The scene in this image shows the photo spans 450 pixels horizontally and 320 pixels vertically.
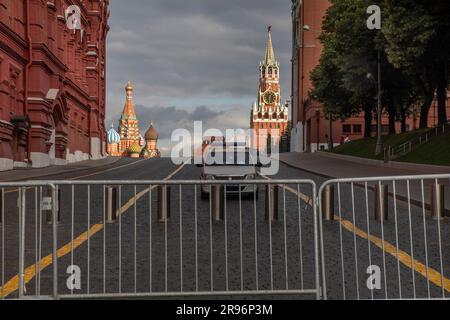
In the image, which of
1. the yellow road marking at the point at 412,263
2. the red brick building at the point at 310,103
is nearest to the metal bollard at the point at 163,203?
the yellow road marking at the point at 412,263

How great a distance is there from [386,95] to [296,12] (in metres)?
54.9

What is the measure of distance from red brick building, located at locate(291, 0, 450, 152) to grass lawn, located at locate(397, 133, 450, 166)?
37.0 metres

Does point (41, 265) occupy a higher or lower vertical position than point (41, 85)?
lower

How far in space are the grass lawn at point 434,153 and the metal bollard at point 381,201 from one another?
809 inches

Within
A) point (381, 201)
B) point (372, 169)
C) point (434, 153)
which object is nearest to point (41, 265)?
point (381, 201)

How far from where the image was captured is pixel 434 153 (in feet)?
93.2

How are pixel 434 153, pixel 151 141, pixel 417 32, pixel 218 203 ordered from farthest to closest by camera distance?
pixel 151 141
pixel 434 153
pixel 417 32
pixel 218 203

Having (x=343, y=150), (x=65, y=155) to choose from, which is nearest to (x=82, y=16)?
(x=65, y=155)

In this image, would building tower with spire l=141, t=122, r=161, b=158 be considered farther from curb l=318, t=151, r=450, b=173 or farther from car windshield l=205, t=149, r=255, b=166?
car windshield l=205, t=149, r=255, b=166

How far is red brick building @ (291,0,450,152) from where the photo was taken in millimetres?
75188

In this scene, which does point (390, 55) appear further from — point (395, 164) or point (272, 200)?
point (272, 200)

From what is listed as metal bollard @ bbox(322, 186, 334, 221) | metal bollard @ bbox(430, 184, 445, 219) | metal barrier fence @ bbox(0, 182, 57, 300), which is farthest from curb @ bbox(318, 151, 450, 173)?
metal barrier fence @ bbox(0, 182, 57, 300)

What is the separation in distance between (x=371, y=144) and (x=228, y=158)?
1234 inches

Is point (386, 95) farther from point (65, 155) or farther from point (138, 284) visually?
point (138, 284)
